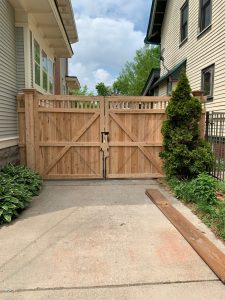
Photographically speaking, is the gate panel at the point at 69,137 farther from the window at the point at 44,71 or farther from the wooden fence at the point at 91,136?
the window at the point at 44,71

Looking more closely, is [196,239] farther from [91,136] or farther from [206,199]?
[91,136]

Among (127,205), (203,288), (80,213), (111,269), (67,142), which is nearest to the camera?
(203,288)

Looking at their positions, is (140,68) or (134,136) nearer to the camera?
(134,136)

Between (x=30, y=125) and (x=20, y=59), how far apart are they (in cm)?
175

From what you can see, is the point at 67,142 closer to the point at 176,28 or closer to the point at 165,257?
the point at 165,257

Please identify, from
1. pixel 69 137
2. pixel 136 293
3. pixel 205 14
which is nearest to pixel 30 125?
pixel 69 137

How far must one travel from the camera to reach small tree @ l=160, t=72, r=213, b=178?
6.42 m

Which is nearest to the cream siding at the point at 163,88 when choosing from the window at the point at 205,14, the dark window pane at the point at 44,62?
the window at the point at 205,14

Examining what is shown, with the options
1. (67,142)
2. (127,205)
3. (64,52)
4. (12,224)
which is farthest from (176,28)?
(12,224)

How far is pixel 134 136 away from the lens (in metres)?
7.33

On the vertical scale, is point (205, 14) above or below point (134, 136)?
above

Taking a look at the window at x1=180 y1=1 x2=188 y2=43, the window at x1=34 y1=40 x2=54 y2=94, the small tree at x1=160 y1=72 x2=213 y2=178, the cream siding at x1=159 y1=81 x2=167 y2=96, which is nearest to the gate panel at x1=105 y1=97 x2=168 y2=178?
the small tree at x1=160 y1=72 x2=213 y2=178

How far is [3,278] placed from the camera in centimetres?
288

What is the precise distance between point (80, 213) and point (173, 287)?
94.4 inches
